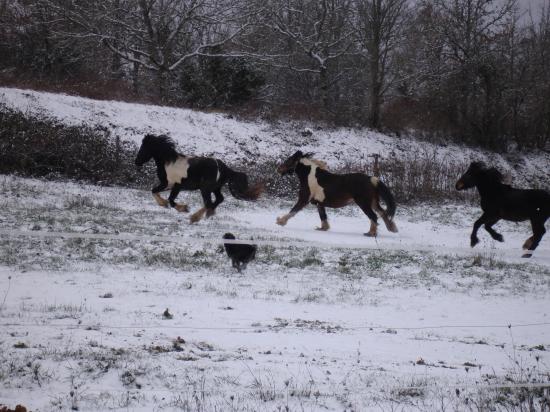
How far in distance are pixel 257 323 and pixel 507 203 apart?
22.5 feet

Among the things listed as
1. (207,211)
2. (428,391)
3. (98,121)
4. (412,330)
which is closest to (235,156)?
(98,121)

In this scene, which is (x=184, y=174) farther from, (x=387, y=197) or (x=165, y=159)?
(x=387, y=197)

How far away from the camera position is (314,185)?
11.8 meters

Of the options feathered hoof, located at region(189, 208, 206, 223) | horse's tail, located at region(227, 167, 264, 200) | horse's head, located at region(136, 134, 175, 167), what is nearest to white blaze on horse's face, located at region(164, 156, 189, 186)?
horse's head, located at region(136, 134, 175, 167)

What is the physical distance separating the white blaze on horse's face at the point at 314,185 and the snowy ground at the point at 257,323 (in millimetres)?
1338

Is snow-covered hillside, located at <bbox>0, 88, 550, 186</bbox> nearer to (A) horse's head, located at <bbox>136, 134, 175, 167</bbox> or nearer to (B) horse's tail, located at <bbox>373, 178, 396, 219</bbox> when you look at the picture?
(A) horse's head, located at <bbox>136, 134, 175, 167</bbox>

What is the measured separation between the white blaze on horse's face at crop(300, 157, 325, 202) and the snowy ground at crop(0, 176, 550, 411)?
134 centimetres

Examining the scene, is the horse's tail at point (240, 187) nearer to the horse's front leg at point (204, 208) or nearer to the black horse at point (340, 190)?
the horse's front leg at point (204, 208)

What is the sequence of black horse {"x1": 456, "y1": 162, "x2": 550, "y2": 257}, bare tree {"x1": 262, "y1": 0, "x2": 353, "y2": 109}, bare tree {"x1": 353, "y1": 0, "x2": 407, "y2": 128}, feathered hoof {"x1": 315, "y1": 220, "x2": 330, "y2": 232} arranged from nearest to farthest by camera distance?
black horse {"x1": 456, "y1": 162, "x2": 550, "y2": 257}, feathered hoof {"x1": 315, "y1": 220, "x2": 330, "y2": 232}, bare tree {"x1": 353, "y1": 0, "x2": 407, "y2": 128}, bare tree {"x1": 262, "y1": 0, "x2": 353, "y2": 109}

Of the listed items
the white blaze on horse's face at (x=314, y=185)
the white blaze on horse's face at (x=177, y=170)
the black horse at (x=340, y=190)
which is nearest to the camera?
the white blaze on horse's face at (x=177, y=170)

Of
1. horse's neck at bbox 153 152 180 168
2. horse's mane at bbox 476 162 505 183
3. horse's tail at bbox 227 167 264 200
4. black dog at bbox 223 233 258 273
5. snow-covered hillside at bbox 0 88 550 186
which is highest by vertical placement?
snow-covered hillside at bbox 0 88 550 186

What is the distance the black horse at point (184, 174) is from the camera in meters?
11.2

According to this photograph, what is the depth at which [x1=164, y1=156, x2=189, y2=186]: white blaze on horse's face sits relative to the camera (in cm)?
1116

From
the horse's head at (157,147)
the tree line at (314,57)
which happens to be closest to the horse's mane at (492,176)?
the horse's head at (157,147)
